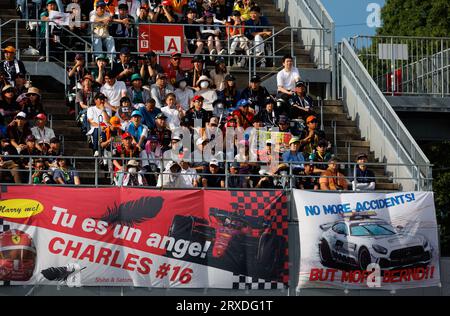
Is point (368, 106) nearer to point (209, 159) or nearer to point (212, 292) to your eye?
point (209, 159)

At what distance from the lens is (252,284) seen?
91.8 ft

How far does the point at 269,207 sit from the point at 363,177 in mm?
2230

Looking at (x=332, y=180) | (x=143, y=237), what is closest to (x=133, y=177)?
(x=143, y=237)

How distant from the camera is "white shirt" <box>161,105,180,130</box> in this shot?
30.2m

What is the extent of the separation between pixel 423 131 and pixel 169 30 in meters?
7.02

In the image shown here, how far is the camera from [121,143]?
29.0 m

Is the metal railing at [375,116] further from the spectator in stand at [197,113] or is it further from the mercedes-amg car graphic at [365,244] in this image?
the spectator in stand at [197,113]

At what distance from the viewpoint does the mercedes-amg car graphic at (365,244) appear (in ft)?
93.4

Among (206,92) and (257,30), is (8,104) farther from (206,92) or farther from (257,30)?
(257,30)

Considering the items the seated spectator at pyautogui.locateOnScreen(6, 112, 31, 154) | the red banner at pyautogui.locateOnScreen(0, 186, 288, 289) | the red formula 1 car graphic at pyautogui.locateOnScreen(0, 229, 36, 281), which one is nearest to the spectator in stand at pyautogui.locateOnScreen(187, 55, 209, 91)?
the red banner at pyautogui.locateOnScreen(0, 186, 288, 289)

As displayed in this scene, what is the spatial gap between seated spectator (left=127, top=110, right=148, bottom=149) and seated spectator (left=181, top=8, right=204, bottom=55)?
4107mm

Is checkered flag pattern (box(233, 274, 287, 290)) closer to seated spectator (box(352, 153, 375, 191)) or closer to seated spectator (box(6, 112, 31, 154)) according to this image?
seated spectator (box(352, 153, 375, 191))
